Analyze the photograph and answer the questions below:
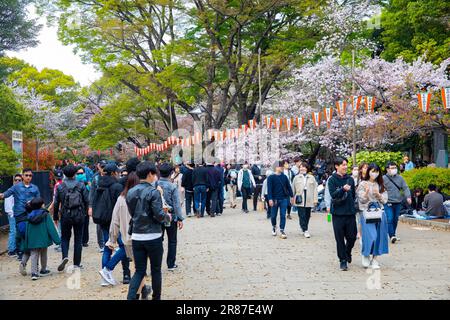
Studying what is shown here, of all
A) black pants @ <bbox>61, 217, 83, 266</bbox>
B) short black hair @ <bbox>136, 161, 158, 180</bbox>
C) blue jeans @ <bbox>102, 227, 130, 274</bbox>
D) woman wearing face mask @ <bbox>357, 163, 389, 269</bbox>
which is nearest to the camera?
short black hair @ <bbox>136, 161, 158, 180</bbox>

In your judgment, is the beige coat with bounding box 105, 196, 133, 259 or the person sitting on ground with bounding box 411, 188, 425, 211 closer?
the beige coat with bounding box 105, 196, 133, 259

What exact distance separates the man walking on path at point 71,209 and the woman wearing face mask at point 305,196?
5.11m

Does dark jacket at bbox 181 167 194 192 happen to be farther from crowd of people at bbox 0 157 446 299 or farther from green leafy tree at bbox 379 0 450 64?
green leafy tree at bbox 379 0 450 64

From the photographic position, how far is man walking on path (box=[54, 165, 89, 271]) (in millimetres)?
A: 8602

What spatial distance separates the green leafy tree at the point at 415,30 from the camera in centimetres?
2562

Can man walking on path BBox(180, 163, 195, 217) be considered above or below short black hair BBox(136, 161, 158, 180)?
below

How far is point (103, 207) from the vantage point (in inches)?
331

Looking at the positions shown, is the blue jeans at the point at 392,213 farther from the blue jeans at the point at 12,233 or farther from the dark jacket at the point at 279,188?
the blue jeans at the point at 12,233

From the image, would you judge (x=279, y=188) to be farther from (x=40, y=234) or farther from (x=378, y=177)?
(x=40, y=234)

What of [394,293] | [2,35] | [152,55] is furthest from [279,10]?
[394,293]

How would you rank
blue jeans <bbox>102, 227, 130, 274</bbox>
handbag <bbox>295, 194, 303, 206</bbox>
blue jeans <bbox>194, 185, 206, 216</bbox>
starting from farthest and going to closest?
blue jeans <bbox>194, 185, 206, 216</bbox> < handbag <bbox>295, 194, 303, 206</bbox> < blue jeans <bbox>102, 227, 130, 274</bbox>

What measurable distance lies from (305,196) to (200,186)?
5.49 metres

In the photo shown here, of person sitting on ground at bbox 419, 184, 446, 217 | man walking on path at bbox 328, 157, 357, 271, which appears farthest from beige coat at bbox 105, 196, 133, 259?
person sitting on ground at bbox 419, 184, 446, 217

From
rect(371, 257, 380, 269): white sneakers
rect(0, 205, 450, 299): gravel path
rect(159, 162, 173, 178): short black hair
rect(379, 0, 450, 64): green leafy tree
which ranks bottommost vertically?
rect(0, 205, 450, 299): gravel path
